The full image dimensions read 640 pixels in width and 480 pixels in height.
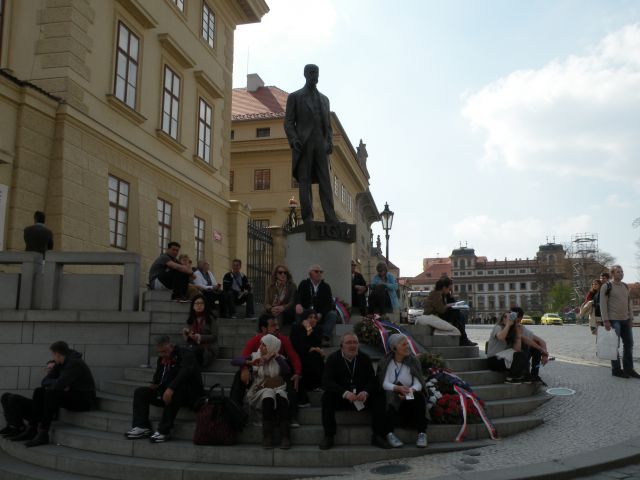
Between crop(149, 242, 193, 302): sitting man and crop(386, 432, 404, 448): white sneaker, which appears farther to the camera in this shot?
crop(149, 242, 193, 302): sitting man

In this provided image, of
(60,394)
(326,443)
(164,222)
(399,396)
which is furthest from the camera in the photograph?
(164,222)

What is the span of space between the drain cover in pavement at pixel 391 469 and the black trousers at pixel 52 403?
421 cm

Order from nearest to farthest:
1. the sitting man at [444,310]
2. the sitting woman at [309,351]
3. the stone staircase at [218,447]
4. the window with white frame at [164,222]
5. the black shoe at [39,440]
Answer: the stone staircase at [218,447] → the black shoe at [39,440] → the sitting woman at [309,351] → the sitting man at [444,310] → the window with white frame at [164,222]

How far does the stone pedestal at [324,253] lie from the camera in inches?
449

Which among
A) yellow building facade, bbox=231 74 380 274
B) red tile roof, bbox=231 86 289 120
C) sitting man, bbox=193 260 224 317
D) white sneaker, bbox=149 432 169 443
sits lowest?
white sneaker, bbox=149 432 169 443

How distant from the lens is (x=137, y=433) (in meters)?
7.14

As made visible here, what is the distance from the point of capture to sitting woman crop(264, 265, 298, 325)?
976 cm

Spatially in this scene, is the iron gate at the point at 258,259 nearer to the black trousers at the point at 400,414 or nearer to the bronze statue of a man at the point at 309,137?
the bronze statue of a man at the point at 309,137

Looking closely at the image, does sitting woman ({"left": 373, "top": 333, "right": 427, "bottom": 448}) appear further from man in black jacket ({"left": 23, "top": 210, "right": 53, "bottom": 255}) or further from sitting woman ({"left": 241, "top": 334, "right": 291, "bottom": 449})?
man in black jacket ({"left": 23, "top": 210, "right": 53, "bottom": 255})

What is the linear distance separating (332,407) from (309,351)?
1.24 m

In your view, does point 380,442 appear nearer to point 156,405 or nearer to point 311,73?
point 156,405

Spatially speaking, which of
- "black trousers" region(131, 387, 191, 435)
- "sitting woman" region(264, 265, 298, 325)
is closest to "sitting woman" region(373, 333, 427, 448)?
"black trousers" region(131, 387, 191, 435)

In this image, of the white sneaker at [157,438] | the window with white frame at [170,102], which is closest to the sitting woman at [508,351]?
the white sneaker at [157,438]

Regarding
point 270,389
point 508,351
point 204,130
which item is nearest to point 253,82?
point 204,130
